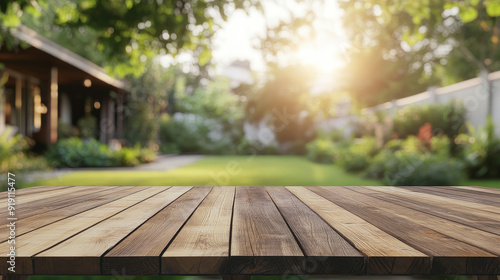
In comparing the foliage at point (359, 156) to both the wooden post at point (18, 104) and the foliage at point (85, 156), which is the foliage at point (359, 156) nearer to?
the foliage at point (85, 156)

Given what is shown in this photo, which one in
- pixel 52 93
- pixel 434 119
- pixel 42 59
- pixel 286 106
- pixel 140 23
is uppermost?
pixel 42 59

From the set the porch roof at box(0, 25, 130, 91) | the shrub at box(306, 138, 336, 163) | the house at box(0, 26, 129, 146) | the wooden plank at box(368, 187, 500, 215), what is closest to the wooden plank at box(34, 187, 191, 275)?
the wooden plank at box(368, 187, 500, 215)

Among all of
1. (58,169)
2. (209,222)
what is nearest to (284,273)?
(209,222)

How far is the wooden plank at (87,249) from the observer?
94 cm

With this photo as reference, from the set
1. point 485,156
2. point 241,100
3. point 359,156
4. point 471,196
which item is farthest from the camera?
point 241,100

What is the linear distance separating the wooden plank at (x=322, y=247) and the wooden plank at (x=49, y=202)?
0.93m

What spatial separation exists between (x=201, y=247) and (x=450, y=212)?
41.1 inches

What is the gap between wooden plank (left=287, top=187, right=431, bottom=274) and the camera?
0.94 metres

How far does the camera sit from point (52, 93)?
10383 mm

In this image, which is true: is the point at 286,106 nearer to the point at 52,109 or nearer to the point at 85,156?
the point at 85,156

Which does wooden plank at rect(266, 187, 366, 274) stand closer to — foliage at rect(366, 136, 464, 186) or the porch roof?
foliage at rect(366, 136, 464, 186)

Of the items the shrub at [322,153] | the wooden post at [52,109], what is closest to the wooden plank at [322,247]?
the wooden post at [52,109]

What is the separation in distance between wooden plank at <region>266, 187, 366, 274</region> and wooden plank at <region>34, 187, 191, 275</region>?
0.49 metres

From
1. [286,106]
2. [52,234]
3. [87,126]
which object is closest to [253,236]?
[52,234]
